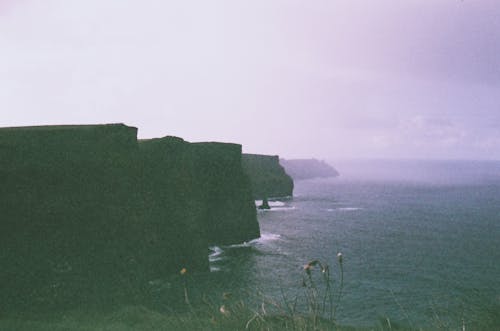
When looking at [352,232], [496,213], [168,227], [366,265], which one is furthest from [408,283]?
[496,213]

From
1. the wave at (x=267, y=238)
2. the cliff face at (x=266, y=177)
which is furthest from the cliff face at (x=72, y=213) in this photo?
the cliff face at (x=266, y=177)

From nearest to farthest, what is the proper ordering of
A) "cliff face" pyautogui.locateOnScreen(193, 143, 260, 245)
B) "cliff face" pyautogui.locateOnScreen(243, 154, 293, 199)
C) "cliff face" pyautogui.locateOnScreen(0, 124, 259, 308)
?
"cliff face" pyautogui.locateOnScreen(0, 124, 259, 308) < "cliff face" pyautogui.locateOnScreen(193, 143, 260, 245) < "cliff face" pyautogui.locateOnScreen(243, 154, 293, 199)

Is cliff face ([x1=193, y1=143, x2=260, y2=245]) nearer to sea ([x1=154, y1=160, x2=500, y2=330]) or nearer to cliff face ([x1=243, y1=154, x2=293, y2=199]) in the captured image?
sea ([x1=154, y1=160, x2=500, y2=330])

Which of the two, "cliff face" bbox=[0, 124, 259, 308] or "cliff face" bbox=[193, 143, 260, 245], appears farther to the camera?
"cliff face" bbox=[193, 143, 260, 245]

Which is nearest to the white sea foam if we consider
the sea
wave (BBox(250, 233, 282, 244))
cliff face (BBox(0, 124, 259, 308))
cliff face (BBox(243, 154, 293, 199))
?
the sea

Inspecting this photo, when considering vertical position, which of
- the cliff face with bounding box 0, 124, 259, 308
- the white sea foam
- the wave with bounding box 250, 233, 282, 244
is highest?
the cliff face with bounding box 0, 124, 259, 308

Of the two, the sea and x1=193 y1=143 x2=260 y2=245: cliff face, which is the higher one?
x1=193 y1=143 x2=260 y2=245: cliff face

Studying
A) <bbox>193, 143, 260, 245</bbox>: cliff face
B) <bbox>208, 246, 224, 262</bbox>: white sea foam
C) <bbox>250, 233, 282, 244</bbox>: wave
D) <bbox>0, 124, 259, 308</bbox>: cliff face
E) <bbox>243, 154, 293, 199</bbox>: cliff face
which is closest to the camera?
<bbox>0, 124, 259, 308</bbox>: cliff face

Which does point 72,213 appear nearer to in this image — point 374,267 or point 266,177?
point 374,267

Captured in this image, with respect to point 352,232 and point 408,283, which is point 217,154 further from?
point 408,283

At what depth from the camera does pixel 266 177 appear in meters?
Result: 131

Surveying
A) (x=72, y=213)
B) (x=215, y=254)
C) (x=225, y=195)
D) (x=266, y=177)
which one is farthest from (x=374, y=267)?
(x=266, y=177)

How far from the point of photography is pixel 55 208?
3142 centimetres

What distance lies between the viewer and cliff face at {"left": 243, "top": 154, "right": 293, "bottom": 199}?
126688 mm
